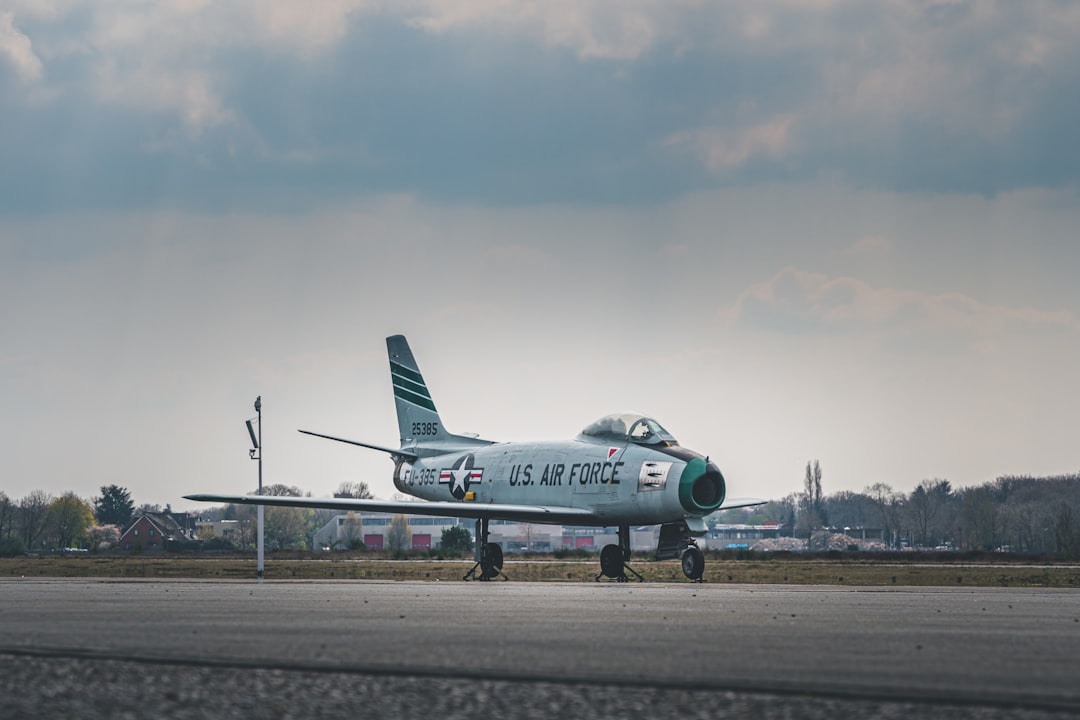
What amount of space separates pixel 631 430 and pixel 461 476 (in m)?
7.53

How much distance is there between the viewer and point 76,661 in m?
9.57

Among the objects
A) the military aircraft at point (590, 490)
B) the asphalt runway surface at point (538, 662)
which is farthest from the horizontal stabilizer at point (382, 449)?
the asphalt runway surface at point (538, 662)

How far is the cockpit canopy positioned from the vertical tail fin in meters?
8.68

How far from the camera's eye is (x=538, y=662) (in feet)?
30.6

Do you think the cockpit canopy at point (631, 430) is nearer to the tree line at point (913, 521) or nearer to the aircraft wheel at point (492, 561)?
the aircraft wheel at point (492, 561)

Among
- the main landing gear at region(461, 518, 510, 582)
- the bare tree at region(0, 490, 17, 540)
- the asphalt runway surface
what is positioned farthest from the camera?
the bare tree at region(0, 490, 17, 540)

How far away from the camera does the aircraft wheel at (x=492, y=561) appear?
33812 millimetres

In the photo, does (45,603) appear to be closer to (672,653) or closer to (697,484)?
(672,653)

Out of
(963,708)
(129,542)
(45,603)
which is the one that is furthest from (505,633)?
(129,542)

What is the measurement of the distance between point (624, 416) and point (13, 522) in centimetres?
14567

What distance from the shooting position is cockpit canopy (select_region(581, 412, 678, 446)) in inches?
1277

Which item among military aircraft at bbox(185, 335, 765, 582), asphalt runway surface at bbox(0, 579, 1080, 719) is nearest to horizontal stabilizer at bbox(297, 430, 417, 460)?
military aircraft at bbox(185, 335, 765, 582)

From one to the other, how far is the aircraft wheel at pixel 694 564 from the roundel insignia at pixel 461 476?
363 inches

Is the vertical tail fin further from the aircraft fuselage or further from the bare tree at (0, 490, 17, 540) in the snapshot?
the bare tree at (0, 490, 17, 540)
